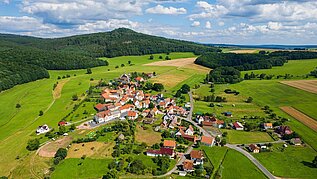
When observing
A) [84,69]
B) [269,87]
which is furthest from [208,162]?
[84,69]

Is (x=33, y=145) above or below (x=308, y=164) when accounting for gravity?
below

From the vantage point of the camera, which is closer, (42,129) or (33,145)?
(33,145)

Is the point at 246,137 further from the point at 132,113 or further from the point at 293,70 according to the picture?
the point at 293,70

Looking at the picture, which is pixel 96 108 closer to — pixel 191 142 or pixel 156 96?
pixel 156 96

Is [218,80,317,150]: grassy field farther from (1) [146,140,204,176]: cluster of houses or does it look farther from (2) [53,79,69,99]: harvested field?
(2) [53,79,69,99]: harvested field

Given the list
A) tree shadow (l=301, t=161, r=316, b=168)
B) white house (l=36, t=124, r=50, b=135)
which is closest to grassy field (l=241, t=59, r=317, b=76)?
tree shadow (l=301, t=161, r=316, b=168)

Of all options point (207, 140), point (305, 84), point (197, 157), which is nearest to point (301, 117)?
point (207, 140)
